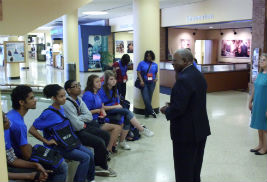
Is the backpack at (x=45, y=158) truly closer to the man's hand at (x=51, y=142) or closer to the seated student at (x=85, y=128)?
the man's hand at (x=51, y=142)

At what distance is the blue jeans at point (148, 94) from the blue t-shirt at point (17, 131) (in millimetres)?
4514

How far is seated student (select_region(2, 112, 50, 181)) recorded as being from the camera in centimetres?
244

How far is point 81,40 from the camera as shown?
742 inches

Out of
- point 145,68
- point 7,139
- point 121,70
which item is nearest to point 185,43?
point 121,70

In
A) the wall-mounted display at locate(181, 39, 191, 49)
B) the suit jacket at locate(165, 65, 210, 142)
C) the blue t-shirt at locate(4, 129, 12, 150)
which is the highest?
the wall-mounted display at locate(181, 39, 191, 49)

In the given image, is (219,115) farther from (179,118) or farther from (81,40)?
(81,40)

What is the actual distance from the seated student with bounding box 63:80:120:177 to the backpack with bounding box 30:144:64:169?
2.32 feet

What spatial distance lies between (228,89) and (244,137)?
603 centimetres

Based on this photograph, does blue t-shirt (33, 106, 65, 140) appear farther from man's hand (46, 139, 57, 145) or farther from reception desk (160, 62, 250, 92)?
reception desk (160, 62, 250, 92)

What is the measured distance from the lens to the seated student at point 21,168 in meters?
2.44

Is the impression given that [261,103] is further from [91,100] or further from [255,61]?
[255,61]

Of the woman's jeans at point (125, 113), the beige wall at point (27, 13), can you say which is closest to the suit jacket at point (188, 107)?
the woman's jeans at point (125, 113)

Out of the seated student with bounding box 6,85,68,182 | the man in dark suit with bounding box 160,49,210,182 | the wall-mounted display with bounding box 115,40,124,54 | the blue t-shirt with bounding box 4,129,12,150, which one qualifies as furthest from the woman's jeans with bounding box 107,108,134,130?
the wall-mounted display with bounding box 115,40,124,54

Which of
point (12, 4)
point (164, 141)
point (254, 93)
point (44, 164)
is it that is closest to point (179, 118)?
point (44, 164)
